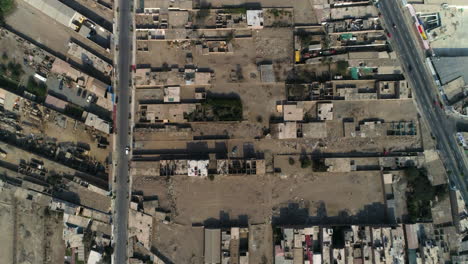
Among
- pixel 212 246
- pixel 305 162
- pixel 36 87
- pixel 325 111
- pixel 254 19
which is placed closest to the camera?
pixel 212 246

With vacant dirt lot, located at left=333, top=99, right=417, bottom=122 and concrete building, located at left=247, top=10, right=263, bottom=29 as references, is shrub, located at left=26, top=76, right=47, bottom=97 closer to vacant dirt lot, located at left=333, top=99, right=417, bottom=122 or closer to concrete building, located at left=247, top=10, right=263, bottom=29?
concrete building, located at left=247, top=10, right=263, bottom=29

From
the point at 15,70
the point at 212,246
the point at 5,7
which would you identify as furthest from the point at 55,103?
the point at 212,246

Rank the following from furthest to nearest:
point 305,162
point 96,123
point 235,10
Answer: point 235,10 → point 305,162 → point 96,123

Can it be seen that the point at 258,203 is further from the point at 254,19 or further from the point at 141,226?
the point at 254,19

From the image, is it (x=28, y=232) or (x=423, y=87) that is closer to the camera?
(x=28, y=232)

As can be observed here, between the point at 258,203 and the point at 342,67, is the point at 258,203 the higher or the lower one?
the lower one

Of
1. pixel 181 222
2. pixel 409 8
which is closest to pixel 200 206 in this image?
pixel 181 222

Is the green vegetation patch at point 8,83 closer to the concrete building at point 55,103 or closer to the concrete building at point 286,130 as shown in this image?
the concrete building at point 55,103

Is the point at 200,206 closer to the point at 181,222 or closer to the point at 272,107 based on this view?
the point at 181,222
